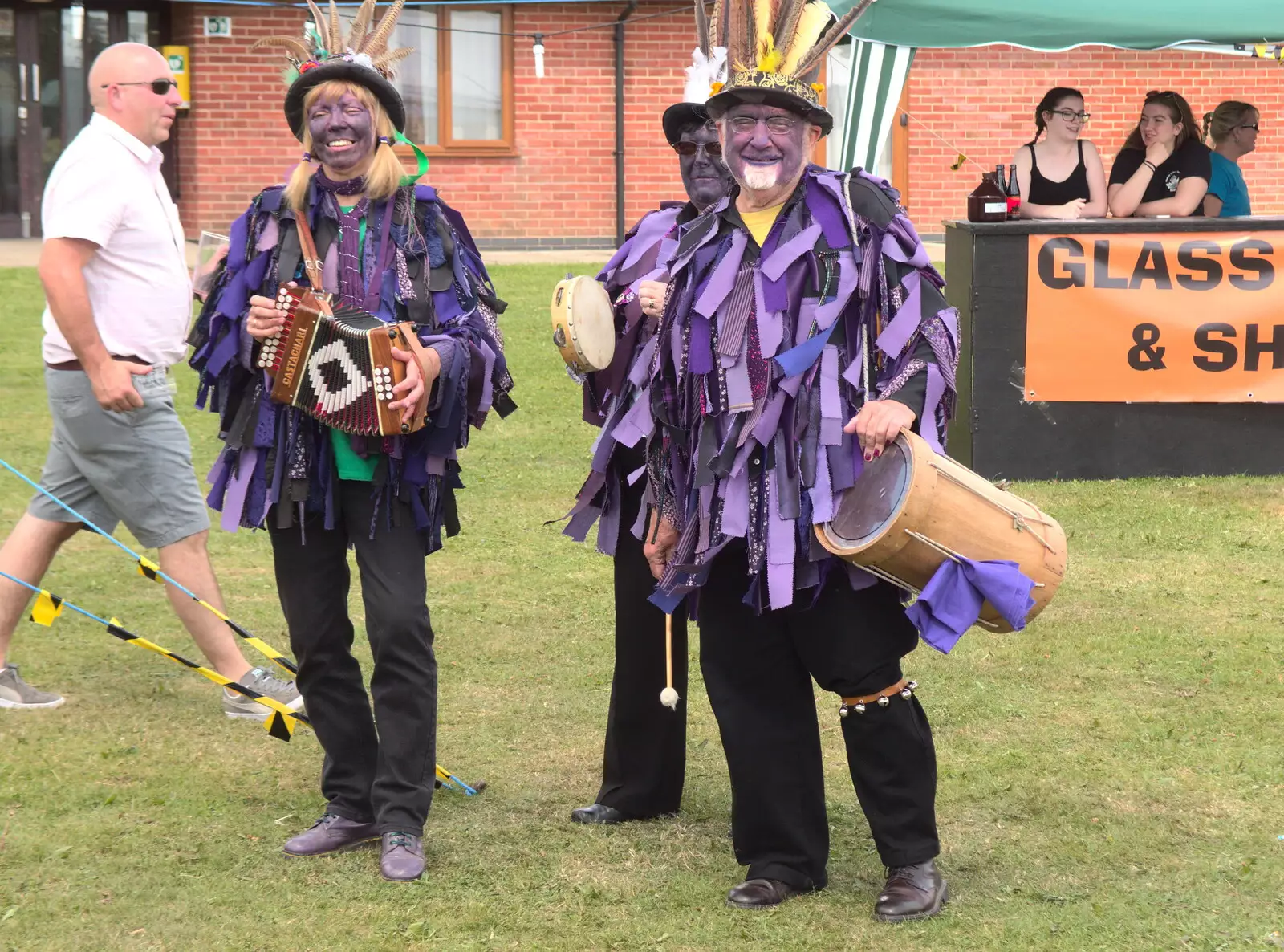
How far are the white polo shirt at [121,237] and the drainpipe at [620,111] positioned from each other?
13.5 metres

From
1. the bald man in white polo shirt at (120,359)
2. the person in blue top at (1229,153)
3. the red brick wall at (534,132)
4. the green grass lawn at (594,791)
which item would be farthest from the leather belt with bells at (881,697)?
the red brick wall at (534,132)

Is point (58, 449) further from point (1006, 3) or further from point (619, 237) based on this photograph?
point (619, 237)

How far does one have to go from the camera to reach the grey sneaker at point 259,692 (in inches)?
219

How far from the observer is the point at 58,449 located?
5.62 metres

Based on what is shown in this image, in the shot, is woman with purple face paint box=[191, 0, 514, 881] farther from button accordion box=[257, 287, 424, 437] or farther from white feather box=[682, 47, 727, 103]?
white feather box=[682, 47, 727, 103]

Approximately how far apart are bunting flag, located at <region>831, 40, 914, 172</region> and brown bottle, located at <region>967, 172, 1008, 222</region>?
0.57m

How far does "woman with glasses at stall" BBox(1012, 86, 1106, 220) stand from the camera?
9.15m

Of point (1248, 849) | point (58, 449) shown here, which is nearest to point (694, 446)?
point (1248, 849)

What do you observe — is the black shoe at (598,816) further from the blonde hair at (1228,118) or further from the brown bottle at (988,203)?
the blonde hair at (1228,118)

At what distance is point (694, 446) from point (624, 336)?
53 centimetres

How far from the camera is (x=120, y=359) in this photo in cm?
531

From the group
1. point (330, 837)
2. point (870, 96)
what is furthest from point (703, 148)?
point (870, 96)

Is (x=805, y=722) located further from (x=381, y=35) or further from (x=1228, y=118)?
(x=1228, y=118)

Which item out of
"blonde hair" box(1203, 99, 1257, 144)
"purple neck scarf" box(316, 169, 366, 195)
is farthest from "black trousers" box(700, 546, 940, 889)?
"blonde hair" box(1203, 99, 1257, 144)
